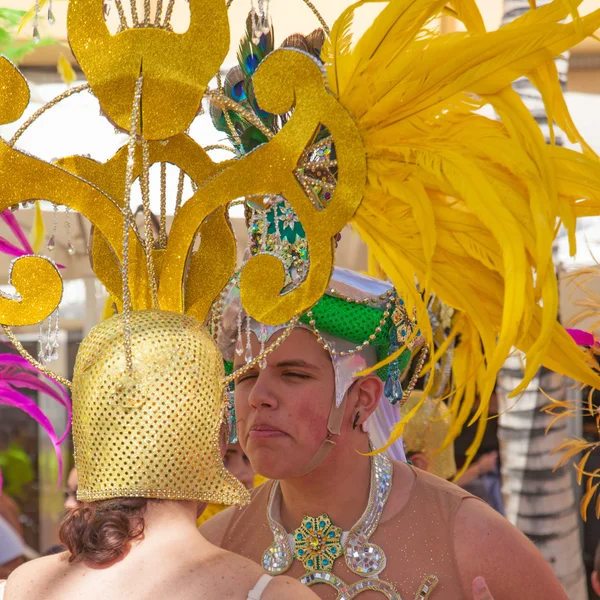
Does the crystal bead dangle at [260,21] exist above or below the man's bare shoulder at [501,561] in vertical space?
above

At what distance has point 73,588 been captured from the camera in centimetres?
161

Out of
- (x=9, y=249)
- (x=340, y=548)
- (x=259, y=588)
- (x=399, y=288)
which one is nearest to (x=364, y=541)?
(x=340, y=548)

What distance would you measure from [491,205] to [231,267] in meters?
0.55

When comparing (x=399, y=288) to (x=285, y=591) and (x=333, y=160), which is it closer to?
(x=333, y=160)

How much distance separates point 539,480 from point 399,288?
8.07ft

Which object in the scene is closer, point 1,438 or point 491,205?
point 491,205

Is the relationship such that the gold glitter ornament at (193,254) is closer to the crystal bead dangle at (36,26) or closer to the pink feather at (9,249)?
the crystal bead dangle at (36,26)

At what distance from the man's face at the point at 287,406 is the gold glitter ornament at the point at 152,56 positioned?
0.72 metres

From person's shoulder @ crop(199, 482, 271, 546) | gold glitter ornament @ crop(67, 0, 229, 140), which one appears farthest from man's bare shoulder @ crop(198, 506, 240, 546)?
gold glitter ornament @ crop(67, 0, 229, 140)

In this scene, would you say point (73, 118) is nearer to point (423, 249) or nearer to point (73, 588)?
point (423, 249)

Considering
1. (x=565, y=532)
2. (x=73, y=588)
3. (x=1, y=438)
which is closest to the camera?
(x=73, y=588)

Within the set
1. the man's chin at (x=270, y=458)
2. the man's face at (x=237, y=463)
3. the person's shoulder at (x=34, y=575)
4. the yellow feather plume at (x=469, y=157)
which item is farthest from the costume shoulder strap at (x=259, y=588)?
the man's face at (x=237, y=463)

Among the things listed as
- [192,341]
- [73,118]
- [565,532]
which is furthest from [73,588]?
[73,118]

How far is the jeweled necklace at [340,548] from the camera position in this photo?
2.27 metres
